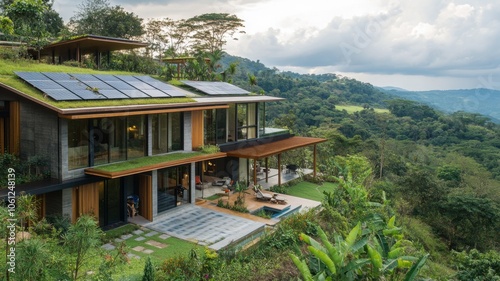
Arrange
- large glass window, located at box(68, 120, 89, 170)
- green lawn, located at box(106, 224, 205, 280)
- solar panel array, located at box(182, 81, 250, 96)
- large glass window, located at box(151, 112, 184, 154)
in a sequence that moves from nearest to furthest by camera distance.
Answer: green lawn, located at box(106, 224, 205, 280), large glass window, located at box(68, 120, 89, 170), large glass window, located at box(151, 112, 184, 154), solar panel array, located at box(182, 81, 250, 96)

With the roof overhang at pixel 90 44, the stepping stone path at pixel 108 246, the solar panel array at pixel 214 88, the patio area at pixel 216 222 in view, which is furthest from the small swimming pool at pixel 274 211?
the roof overhang at pixel 90 44

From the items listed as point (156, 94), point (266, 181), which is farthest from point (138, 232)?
point (266, 181)

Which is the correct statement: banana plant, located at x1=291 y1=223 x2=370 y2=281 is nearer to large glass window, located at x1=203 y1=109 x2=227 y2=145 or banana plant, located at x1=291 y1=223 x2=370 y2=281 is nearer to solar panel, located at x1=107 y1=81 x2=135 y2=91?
solar panel, located at x1=107 y1=81 x2=135 y2=91

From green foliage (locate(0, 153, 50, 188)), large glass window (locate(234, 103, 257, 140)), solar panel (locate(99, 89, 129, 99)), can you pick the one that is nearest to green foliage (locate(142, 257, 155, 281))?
green foliage (locate(0, 153, 50, 188))

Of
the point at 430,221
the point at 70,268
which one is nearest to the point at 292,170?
the point at 430,221

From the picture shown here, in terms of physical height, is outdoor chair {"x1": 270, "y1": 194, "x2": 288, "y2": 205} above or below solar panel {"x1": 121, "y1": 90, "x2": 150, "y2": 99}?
below

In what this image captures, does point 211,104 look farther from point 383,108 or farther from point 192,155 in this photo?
point 383,108

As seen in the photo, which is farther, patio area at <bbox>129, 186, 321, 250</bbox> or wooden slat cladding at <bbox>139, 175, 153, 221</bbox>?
wooden slat cladding at <bbox>139, 175, 153, 221</bbox>

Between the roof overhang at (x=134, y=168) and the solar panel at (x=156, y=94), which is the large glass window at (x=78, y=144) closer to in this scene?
the roof overhang at (x=134, y=168)
